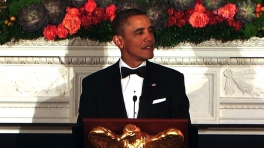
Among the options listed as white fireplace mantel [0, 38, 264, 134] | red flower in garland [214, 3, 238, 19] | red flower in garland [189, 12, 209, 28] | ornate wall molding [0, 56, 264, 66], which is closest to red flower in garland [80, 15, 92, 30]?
white fireplace mantel [0, 38, 264, 134]

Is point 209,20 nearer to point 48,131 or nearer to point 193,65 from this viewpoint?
point 193,65

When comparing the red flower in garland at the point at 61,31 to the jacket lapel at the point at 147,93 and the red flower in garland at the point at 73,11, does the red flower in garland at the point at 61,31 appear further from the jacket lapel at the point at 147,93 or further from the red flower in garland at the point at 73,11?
the jacket lapel at the point at 147,93

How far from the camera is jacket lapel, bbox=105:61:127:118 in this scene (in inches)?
152

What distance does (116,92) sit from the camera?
3904 mm

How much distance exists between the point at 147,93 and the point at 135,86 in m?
0.21

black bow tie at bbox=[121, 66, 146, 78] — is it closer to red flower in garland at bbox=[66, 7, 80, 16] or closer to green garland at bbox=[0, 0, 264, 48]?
green garland at bbox=[0, 0, 264, 48]

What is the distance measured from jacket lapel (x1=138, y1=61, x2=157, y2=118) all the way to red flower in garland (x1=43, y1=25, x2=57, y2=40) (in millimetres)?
1830

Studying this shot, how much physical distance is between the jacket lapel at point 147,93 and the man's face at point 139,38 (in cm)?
10

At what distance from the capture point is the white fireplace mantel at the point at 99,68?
568cm

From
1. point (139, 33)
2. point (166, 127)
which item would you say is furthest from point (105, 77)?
point (166, 127)

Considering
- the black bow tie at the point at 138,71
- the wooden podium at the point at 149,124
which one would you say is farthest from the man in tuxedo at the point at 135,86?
the wooden podium at the point at 149,124

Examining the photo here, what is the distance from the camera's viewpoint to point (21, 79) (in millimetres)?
5750

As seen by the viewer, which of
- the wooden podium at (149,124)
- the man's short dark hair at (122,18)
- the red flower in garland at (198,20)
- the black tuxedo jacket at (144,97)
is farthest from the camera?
the red flower in garland at (198,20)

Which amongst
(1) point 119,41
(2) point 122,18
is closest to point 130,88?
(1) point 119,41
